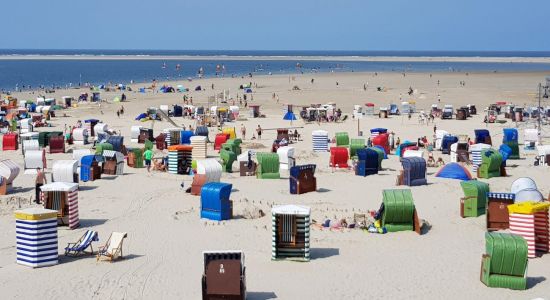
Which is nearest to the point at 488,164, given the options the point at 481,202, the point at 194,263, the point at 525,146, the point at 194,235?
the point at 481,202

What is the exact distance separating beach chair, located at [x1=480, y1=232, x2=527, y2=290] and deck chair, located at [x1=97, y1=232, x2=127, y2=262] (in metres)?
7.40

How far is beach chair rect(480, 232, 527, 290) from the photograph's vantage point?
48.1ft

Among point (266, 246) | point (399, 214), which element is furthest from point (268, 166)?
point (266, 246)

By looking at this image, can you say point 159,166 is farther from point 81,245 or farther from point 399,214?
point 399,214

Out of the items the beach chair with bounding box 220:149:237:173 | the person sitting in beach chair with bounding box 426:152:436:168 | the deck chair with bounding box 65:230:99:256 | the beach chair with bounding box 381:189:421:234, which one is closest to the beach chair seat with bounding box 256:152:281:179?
the beach chair with bounding box 220:149:237:173

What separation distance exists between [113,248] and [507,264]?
25.8 ft

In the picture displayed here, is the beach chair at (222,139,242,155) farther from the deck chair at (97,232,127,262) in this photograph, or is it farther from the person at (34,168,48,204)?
the deck chair at (97,232,127,262)

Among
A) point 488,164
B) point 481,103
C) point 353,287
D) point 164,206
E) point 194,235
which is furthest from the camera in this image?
point 481,103

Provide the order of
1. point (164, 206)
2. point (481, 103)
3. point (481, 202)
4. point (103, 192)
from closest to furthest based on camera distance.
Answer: point (481, 202) → point (164, 206) → point (103, 192) → point (481, 103)

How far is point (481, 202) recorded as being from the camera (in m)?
20.7

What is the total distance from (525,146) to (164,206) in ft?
62.4

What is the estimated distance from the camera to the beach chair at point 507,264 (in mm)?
14656

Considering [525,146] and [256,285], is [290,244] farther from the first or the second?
[525,146]

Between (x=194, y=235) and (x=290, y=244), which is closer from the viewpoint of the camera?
(x=290, y=244)
